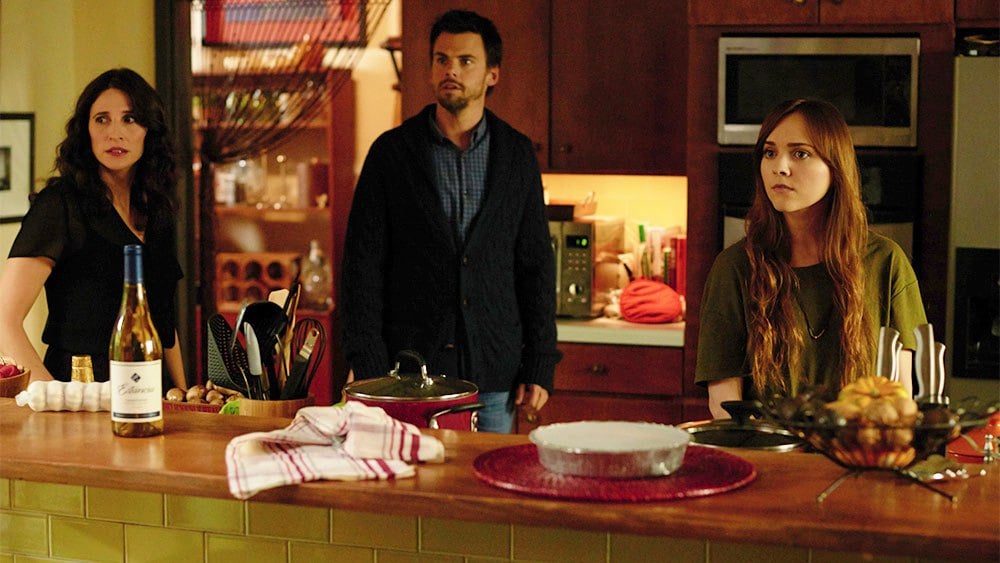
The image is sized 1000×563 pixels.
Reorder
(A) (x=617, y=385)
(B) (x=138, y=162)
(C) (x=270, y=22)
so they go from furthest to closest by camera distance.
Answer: (C) (x=270, y=22) < (A) (x=617, y=385) < (B) (x=138, y=162)

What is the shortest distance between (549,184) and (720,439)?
3.06 meters

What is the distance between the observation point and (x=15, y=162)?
13.3ft

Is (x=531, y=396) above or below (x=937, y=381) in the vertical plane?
below

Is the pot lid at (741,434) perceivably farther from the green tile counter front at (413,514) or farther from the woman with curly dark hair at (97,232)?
the woman with curly dark hair at (97,232)

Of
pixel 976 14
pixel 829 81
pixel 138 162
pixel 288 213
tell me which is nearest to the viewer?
pixel 138 162

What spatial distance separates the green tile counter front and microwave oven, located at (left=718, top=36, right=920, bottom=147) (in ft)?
7.39

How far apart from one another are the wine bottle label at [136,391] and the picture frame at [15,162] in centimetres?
239

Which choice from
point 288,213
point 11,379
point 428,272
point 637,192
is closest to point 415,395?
point 11,379

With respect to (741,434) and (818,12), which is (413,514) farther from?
(818,12)

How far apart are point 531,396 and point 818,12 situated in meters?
1.53

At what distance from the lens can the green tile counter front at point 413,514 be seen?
4.83 feet

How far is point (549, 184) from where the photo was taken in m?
4.89

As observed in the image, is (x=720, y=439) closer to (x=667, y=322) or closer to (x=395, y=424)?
(x=395, y=424)

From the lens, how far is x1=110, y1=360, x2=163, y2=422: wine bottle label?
189 cm
